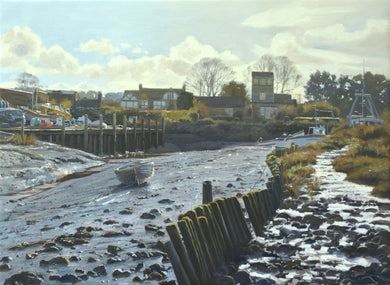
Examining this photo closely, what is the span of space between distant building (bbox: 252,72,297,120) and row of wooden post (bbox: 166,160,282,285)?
8821mm

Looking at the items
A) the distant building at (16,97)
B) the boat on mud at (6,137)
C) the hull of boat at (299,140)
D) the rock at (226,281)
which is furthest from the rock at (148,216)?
the distant building at (16,97)

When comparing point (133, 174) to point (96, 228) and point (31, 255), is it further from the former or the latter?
point (31, 255)

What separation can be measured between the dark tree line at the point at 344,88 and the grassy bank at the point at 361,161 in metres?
1.15

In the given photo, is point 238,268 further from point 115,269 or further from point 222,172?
point 222,172

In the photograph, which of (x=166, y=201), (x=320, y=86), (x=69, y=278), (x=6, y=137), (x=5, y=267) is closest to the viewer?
(x=69, y=278)

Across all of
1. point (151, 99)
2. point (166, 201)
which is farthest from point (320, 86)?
point (151, 99)

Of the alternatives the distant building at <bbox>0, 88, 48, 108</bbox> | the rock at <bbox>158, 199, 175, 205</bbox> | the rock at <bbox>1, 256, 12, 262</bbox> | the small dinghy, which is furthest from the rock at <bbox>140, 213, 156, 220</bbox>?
the distant building at <bbox>0, 88, 48, 108</bbox>

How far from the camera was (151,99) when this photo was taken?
2554 inches

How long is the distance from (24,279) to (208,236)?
10.7 ft

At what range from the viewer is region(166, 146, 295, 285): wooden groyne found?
6.36 metres

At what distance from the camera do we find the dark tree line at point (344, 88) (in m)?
17.5

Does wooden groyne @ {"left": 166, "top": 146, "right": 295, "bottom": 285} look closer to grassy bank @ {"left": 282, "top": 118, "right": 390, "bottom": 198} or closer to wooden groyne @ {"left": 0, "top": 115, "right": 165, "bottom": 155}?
grassy bank @ {"left": 282, "top": 118, "right": 390, "bottom": 198}

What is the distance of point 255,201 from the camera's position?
10.6m

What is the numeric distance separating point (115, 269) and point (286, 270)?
3085 millimetres
